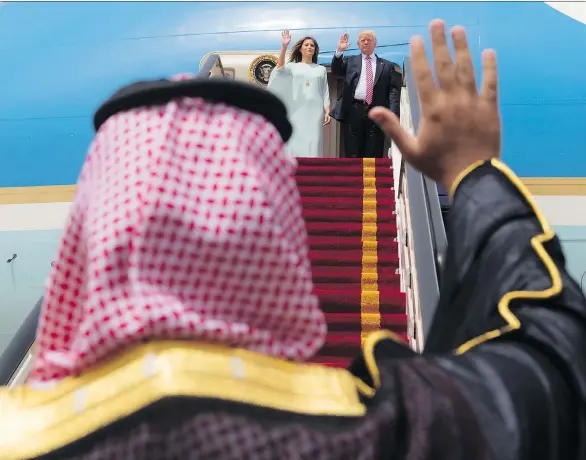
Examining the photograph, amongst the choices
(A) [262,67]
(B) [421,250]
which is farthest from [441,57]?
(A) [262,67]

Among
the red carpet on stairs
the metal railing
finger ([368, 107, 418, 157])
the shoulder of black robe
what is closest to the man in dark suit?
the red carpet on stairs

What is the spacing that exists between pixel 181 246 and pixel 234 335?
9cm

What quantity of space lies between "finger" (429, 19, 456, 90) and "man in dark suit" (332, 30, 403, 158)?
→ 423 cm

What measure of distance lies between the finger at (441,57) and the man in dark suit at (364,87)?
4.23m

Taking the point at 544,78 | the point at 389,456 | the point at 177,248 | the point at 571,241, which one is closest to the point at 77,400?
the point at 177,248

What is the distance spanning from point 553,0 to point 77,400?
8074 millimetres

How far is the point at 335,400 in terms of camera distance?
0.48 metres

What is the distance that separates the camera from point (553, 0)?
7090mm

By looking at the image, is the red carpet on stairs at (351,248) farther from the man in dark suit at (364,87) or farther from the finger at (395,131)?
the finger at (395,131)

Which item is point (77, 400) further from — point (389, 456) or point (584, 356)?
point (584, 356)

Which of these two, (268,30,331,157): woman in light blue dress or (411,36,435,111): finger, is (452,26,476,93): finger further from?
(268,30,331,157): woman in light blue dress

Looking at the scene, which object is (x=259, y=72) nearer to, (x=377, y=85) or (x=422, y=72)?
(x=377, y=85)

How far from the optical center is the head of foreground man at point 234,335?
0.43 metres

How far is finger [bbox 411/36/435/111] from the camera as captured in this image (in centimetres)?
79
